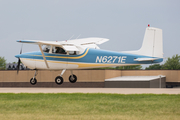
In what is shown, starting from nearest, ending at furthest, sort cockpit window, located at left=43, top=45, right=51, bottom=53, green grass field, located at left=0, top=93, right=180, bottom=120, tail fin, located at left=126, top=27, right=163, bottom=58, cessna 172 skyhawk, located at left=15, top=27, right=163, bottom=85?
green grass field, located at left=0, top=93, right=180, bottom=120, cessna 172 skyhawk, located at left=15, top=27, right=163, bottom=85, tail fin, located at left=126, top=27, right=163, bottom=58, cockpit window, located at left=43, top=45, right=51, bottom=53

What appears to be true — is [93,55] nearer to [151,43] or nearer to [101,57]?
[101,57]

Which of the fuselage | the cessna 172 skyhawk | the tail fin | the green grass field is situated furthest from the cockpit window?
the tail fin

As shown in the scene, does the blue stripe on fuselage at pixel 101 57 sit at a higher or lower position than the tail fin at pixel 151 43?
lower

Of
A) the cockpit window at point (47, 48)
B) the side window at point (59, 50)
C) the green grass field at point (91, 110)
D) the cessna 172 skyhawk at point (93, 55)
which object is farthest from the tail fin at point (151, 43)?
the cockpit window at point (47, 48)

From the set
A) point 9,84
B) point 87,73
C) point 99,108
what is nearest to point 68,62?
point 99,108

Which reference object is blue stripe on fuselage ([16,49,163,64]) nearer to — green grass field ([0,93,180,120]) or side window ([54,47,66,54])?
side window ([54,47,66,54])

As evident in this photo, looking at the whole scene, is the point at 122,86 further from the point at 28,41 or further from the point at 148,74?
the point at 28,41

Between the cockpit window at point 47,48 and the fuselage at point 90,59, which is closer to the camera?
the fuselage at point 90,59

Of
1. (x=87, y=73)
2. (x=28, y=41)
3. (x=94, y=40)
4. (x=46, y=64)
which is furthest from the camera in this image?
(x=87, y=73)

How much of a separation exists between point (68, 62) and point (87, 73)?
8250 centimetres

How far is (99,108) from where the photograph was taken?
35.2 m

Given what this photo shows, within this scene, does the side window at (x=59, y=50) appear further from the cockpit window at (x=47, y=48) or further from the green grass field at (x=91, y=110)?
the green grass field at (x=91, y=110)

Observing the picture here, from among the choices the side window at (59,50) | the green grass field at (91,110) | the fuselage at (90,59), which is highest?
the side window at (59,50)

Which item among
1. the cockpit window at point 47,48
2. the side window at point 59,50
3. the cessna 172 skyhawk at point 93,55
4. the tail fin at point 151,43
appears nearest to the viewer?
the cessna 172 skyhawk at point 93,55
